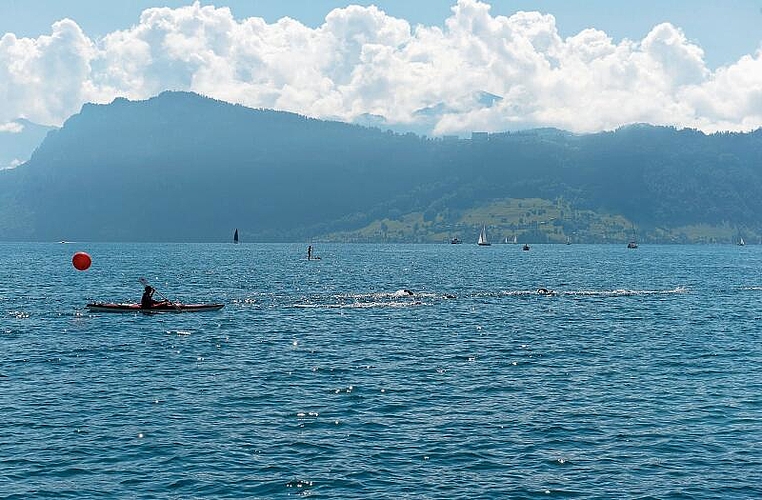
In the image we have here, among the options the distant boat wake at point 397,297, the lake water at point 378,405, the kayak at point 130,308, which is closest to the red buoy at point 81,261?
the lake water at point 378,405

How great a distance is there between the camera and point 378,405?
42250 mm

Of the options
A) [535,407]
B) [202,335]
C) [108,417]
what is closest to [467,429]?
[535,407]

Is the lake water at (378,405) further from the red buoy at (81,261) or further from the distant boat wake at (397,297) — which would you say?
the distant boat wake at (397,297)

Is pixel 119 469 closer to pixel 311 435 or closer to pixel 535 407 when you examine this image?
pixel 311 435

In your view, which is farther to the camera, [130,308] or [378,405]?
[130,308]

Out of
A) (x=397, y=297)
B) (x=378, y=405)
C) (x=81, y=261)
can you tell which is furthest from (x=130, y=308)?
(x=378, y=405)

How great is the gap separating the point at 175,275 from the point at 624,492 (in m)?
153

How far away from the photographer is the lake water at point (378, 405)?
30.5 meters

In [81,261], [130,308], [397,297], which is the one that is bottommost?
[397,297]

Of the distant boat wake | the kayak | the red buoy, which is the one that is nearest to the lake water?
the kayak

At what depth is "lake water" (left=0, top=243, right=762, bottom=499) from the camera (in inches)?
1203

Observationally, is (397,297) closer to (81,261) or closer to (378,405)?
(81,261)

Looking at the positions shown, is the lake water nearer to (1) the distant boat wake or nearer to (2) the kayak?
(2) the kayak

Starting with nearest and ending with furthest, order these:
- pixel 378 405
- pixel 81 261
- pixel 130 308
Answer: pixel 378 405
pixel 81 261
pixel 130 308
